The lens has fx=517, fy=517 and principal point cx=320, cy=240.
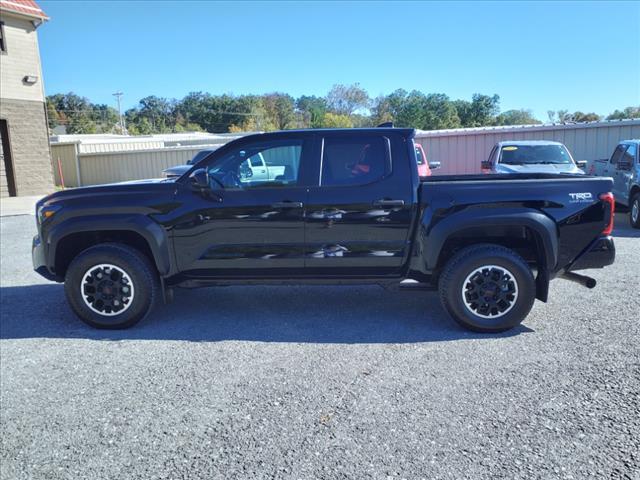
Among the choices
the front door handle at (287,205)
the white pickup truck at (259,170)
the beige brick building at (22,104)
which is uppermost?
the beige brick building at (22,104)

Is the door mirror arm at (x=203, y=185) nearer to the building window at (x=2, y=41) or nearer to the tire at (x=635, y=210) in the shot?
the tire at (x=635, y=210)

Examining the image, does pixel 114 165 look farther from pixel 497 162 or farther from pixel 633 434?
pixel 633 434

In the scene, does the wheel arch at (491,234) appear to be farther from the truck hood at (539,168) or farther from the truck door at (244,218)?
the truck hood at (539,168)

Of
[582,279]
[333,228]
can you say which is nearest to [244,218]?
[333,228]

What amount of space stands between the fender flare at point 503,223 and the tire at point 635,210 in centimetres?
715

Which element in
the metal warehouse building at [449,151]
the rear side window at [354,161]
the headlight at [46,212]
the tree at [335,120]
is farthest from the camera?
the tree at [335,120]

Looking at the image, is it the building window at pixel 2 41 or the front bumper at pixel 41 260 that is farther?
the building window at pixel 2 41

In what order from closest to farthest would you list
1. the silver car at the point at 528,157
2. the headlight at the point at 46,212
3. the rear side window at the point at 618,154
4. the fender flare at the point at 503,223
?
the fender flare at the point at 503,223 → the headlight at the point at 46,212 → the silver car at the point at 528,157 → the rear side window at the point at 618,154

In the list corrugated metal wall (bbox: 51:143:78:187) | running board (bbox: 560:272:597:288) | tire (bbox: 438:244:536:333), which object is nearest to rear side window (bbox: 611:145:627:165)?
running board (bbox: 560:272:597:288)

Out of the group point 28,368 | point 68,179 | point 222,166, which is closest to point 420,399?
point 222,166

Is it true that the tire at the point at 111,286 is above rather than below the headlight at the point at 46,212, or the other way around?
below

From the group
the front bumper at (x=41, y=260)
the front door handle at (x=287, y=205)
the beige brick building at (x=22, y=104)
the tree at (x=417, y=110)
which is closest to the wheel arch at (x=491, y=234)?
the front door handle at (x=287, y=205)

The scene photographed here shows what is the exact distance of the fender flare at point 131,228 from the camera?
5062 mm

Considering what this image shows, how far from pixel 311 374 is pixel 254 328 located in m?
1.24
